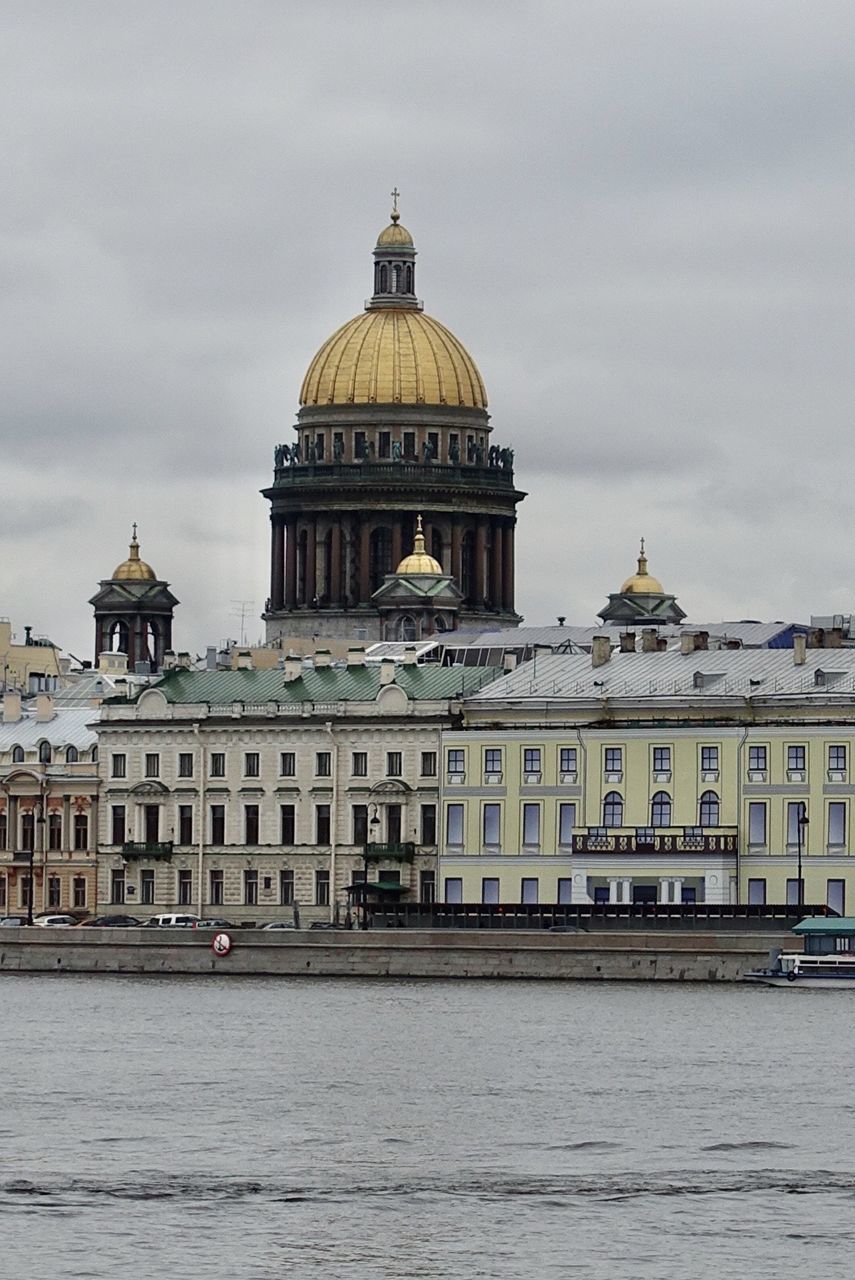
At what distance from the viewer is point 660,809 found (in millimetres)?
91000

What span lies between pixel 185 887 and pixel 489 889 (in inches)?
376

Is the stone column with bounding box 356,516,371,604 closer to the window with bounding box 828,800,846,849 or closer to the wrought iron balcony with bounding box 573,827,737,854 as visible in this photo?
the wrought iron balcony with bounding box 573,827,737,854

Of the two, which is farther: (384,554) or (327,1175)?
(384,554)

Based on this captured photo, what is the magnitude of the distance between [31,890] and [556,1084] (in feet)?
135

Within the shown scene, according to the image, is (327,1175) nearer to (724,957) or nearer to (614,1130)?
(614,1130)

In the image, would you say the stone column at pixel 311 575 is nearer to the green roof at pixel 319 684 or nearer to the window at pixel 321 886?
the green roof at pixel 319 684

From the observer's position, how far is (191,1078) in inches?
2419

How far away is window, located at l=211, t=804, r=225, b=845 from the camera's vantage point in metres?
99.4

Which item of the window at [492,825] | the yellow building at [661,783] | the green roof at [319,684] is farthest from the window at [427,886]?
the green roof at [319,684]

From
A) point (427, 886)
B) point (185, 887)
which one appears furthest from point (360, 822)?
point (185, 887)

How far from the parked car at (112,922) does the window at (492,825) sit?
7.28 m

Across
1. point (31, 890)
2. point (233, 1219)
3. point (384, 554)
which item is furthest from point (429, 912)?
point (384, 554)

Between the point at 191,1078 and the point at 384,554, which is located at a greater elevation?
the point at 384,554

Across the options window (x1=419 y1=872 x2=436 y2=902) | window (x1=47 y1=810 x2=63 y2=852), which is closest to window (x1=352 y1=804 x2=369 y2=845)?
window (x1=419 y1=872 x2=436 y2=902)
